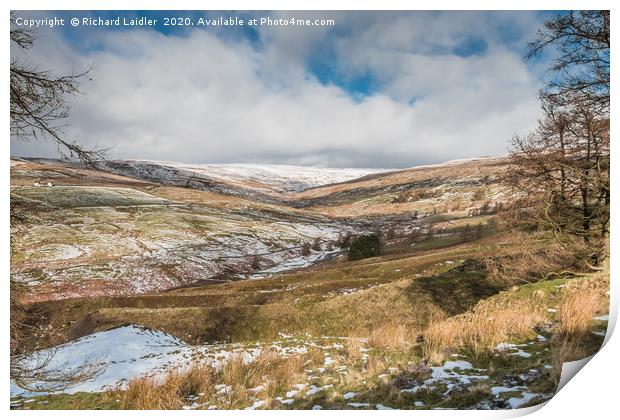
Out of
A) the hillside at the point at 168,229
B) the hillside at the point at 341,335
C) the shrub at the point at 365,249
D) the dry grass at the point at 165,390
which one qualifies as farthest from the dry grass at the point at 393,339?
the shrub at the point at 365,249

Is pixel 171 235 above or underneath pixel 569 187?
underneath

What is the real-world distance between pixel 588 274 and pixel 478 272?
6.20m

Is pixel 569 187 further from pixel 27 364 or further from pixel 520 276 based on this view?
pixel 27 364

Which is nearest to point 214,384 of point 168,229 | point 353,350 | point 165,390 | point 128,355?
point 165,390

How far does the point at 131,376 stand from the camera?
878 cm

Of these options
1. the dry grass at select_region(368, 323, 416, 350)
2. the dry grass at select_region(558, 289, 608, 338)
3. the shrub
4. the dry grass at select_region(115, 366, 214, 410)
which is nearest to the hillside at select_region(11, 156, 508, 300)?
the dry grass at select_region(115, 366, 214, 410)

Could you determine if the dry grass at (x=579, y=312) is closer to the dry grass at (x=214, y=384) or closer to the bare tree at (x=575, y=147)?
the bare tree at (x=575, y=147)

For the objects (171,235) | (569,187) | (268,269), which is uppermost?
(569,187)

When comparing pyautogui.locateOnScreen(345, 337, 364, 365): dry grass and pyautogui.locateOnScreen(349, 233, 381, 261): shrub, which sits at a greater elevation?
pyautogui.locateOnScreen(345, 337, 364, 365): dry grass

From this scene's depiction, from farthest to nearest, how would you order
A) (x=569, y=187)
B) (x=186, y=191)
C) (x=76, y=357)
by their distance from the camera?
(x=186, y=191), (x=569, y=187), (x=76, y=357)

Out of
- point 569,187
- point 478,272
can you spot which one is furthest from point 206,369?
point 478,272

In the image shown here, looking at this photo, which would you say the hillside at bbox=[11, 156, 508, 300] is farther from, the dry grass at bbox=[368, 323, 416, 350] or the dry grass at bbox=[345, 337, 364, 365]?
the dry grass at bbox=[368, 323, 416, 350]

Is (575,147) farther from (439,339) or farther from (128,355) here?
(128,355)

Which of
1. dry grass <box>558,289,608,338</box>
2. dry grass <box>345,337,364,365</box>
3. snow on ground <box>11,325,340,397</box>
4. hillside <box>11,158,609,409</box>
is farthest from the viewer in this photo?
dry grass <box>345,337,364,365</box>
